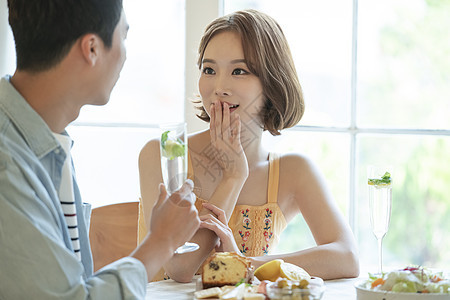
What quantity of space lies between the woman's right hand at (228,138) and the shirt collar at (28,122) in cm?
86

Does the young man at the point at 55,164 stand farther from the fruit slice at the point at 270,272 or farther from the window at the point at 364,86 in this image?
the window at the point at 364,86

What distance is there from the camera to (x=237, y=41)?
6.67 feet

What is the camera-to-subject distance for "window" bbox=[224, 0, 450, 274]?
2.63 meters

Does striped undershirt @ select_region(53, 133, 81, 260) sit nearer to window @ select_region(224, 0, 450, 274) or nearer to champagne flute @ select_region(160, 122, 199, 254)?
champagne flute @ select_region(160, 122, 199, 254)

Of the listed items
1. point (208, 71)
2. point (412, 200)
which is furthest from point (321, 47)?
point (412, 200)

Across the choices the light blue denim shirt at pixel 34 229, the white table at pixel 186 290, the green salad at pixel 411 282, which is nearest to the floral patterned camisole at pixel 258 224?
the white table at pixel 186 290

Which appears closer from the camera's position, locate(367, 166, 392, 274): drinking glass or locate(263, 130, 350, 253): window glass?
locate(367, 166, 392, 274): drinking glass

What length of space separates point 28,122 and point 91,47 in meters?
0.20

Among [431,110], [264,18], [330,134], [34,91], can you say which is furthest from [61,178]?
[431,110]

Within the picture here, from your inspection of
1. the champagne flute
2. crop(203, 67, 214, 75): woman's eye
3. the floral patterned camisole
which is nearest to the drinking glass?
the champagne flute

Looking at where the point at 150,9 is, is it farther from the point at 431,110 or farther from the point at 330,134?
the point at 431,110

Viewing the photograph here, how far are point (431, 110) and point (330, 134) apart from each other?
17.9 inches

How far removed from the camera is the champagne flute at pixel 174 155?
1412mm

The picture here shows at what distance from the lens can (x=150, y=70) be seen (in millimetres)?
2928
